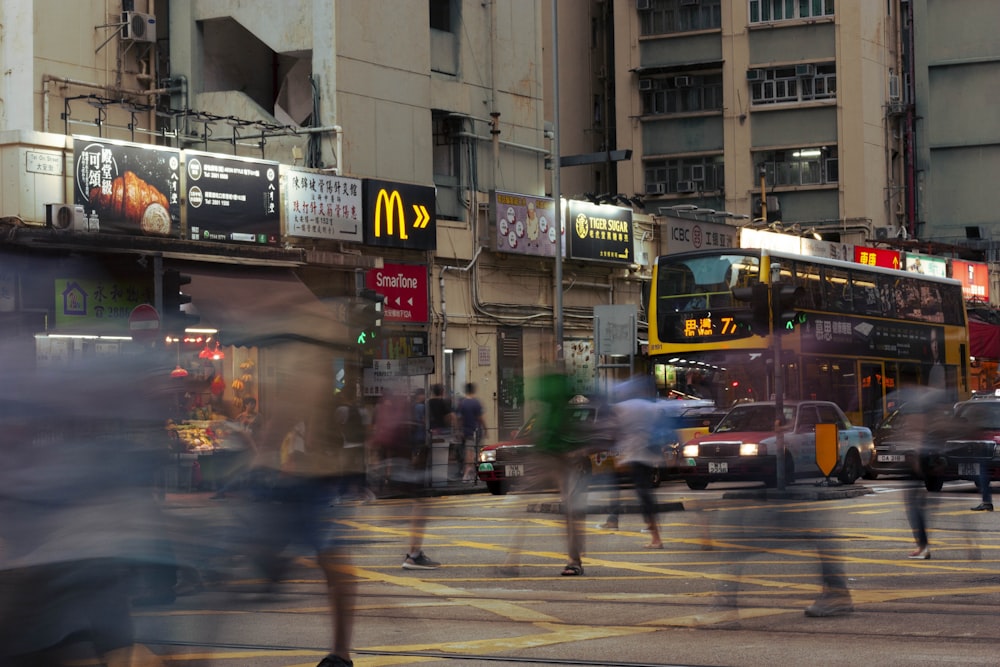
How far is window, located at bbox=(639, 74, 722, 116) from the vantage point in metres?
55.1

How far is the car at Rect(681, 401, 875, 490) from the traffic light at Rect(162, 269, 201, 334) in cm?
857

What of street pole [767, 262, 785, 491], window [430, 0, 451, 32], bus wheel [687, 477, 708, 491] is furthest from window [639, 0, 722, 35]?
street pole [767, 262, 785, 491]

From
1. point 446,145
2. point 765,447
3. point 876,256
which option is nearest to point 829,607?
point 765,447

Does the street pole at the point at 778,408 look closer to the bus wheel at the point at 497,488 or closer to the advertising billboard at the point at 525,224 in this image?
the bus wheel at the point at 497,488

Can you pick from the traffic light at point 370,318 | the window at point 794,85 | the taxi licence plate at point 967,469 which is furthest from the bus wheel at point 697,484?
the window at point 794,85

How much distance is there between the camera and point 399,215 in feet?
105

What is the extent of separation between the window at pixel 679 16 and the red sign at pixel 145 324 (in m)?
Result: 37.5

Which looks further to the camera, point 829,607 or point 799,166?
point 799,166

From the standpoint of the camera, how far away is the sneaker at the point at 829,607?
33.8 feet

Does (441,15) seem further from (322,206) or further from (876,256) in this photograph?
(876,256)

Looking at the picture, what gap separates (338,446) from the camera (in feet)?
26.4

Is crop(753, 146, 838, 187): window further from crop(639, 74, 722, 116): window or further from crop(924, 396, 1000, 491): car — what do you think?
crop(924, 396, 1000, 491): car

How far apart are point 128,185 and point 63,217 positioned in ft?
5.58

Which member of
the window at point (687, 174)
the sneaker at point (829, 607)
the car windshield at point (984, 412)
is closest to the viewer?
the sneaker at point (829, 607)
